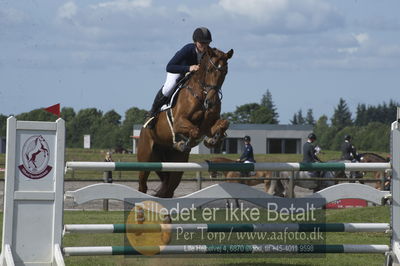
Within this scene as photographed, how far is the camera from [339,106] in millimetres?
150875

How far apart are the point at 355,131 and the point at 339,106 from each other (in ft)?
210

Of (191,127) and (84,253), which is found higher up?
(191,127)

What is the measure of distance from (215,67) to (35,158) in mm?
2045

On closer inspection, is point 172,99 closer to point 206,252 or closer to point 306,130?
point 206,252

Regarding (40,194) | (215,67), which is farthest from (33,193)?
(215,67)

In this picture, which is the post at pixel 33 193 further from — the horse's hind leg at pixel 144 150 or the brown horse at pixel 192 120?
the horse's hind leg at pixel 144 150

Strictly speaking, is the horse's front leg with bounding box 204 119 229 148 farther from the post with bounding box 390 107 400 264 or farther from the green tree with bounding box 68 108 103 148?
the green tree with bounding box 68 108 103 148

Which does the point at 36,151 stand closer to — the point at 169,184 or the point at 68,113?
the point at 169,184

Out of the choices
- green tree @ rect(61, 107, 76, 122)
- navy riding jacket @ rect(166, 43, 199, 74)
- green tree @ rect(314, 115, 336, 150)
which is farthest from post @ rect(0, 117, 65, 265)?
green tree @ rect(61, 107, 76, 122)

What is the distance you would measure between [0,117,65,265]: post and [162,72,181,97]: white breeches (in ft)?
7.89

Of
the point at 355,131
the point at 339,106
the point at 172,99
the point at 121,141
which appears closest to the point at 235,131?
the point at 121,141

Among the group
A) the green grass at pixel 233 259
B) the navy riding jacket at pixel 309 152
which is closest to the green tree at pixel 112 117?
the navy riding jacket at pixel 309 152

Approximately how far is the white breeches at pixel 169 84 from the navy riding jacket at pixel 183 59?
0.23 metres

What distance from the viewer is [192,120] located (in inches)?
266
